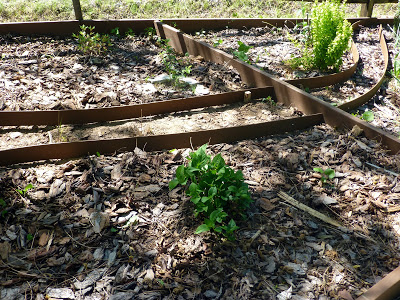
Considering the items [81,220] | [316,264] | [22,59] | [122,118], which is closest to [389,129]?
[316,264]

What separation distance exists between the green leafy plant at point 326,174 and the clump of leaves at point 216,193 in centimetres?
73

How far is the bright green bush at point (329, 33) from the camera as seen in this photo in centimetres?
473

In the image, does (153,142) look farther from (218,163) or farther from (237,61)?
(237,61)

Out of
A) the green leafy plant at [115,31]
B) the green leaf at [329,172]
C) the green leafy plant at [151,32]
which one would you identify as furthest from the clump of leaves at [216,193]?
the green leafy plant at [115,31]

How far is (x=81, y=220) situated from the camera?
8.41 feet

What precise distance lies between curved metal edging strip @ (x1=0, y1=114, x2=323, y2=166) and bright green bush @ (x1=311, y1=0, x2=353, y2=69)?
155cm

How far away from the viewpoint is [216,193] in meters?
2.48

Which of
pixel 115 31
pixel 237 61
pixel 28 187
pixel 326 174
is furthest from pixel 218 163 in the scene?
pixel 115 31

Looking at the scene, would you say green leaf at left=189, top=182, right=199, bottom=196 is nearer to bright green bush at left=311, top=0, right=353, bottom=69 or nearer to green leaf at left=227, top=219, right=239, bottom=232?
green leaf at left=227, top=219, right=239, bottom=232

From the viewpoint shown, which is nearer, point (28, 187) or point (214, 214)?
point (214, 214)

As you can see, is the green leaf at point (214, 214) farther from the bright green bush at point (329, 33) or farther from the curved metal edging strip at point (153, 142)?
the bright green bush at point (329, 33)

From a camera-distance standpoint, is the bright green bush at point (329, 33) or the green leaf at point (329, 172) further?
the bright green bush at point (329, 33)

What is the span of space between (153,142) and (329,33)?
3.10 m

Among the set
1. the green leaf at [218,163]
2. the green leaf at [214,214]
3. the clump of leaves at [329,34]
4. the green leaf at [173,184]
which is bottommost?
the green leaf at [214,214]
